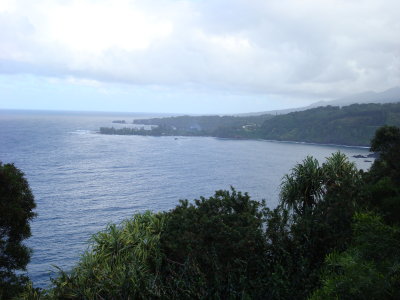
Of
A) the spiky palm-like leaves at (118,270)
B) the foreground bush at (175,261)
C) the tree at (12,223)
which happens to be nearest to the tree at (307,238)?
the foreground bush at (175,261)

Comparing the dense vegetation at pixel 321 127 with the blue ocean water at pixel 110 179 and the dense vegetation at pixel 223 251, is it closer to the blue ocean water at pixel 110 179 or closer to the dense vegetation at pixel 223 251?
the blue ocean water at pixel 110 179

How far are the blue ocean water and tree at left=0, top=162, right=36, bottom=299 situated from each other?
4.49m

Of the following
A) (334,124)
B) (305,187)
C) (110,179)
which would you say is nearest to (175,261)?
(305,187)

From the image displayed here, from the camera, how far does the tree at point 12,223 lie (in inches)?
421

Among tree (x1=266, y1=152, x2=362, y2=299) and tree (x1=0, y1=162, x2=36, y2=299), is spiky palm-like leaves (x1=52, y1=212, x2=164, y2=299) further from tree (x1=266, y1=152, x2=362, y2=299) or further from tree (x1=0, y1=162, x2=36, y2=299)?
tree (x1=266, y1=152, x2=362, y2=299)

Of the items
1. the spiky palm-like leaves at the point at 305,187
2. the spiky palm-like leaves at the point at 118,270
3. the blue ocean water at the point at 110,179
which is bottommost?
the blue ocean water at the point at 110,179

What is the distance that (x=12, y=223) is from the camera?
10898 mm

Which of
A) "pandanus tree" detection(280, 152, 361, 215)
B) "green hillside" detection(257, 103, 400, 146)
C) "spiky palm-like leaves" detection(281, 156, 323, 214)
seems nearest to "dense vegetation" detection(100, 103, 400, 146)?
"green hillside" detection(257, 103, 400, 146)

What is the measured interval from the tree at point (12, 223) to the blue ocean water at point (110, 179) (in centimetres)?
449

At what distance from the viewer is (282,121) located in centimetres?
12731

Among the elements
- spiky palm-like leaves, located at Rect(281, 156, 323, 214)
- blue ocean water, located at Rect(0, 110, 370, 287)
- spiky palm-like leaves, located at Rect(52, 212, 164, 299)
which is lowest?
blue ocean water, located at Rect(0, 110, 370, 287)

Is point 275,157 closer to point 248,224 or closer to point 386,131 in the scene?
point 386,131

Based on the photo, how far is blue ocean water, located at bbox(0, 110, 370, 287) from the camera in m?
29.3

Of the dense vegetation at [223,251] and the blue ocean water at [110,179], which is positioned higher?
the dense vegetation at [223,251]
